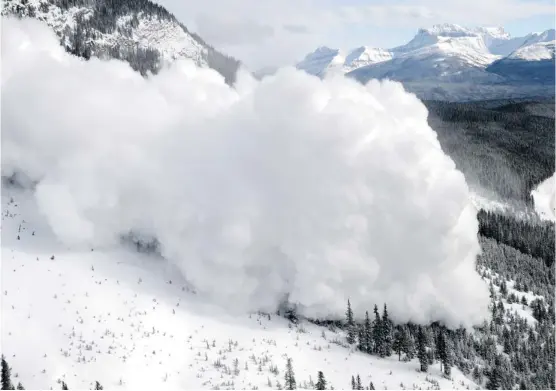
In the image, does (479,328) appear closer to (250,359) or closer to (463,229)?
(463,229)

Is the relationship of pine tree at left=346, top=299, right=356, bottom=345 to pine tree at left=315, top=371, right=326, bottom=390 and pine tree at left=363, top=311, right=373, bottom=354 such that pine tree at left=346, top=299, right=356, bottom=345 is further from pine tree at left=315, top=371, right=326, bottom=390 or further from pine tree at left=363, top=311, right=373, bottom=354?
pine tree at left=315, top=371, right=326, bottom=390

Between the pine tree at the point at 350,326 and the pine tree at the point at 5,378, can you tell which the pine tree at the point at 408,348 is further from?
the pine tree at the point at 5,378

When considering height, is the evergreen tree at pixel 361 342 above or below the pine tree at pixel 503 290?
below

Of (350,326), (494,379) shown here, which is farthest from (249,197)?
(494,379)

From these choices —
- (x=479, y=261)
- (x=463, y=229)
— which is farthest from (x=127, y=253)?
(x=479, y=261)

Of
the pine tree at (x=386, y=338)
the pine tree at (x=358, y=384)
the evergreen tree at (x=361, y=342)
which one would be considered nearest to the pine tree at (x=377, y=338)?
the pine tree at (x=386, y=338)

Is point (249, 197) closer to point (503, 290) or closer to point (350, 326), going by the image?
point (350, 326)
